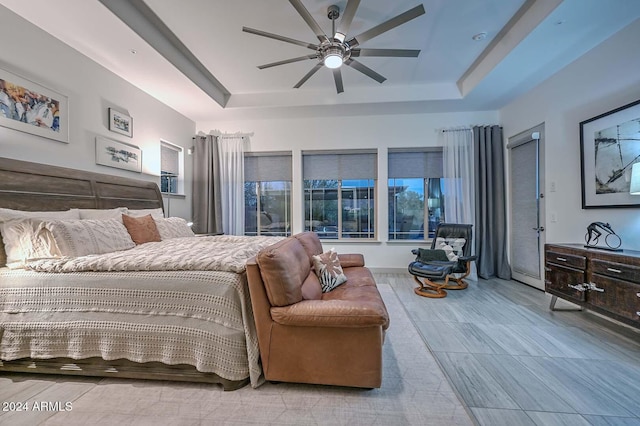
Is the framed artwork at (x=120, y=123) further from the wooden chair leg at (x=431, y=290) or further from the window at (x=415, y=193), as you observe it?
the wooden chair leg at (x=431, y=290)

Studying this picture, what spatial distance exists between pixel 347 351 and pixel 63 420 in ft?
5.27

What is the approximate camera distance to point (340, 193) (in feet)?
15.9

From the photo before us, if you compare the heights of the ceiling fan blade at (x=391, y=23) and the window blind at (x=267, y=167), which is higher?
the ceiling fan blade at (x=391, y=23)

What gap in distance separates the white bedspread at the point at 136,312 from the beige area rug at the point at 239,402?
0.55ft

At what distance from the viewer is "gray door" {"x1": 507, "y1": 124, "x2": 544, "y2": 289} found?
11.7ft

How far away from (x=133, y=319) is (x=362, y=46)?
12.0ft

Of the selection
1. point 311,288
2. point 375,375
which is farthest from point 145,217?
point 375,375

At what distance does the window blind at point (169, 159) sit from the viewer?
4.16 meters

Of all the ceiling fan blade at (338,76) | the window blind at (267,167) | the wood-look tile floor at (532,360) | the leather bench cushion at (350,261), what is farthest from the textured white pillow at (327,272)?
the window blind at (267,167)

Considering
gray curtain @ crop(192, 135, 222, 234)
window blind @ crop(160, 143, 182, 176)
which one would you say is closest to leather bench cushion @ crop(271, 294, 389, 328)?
gray curtain @ crop(192, 135, 222, 234)

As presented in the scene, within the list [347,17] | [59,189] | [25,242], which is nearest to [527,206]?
[347,17]

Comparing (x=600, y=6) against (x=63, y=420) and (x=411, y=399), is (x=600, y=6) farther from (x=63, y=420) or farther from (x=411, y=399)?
(x=63, y=420)

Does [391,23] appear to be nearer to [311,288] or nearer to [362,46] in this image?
[362,46]

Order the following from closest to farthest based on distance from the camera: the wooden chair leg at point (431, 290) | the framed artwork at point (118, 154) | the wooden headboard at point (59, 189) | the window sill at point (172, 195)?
the wooden headboard at point (59, 189) < the framed artwork at point (118, 154) < the wooden chair leg at point (431, 290) < the window sill at point (172, 195)
